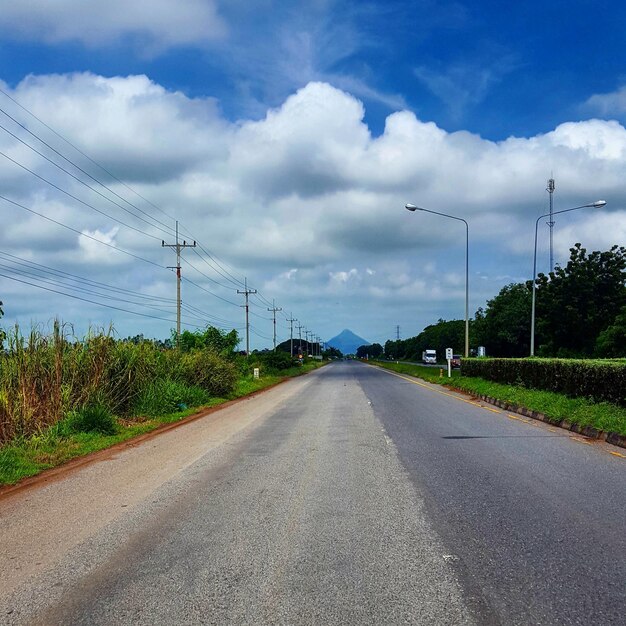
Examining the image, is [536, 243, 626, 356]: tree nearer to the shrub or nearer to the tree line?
the tree line

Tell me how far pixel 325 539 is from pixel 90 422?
387 inches

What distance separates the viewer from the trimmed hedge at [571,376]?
14867mm

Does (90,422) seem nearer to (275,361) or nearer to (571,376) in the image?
(571,376)

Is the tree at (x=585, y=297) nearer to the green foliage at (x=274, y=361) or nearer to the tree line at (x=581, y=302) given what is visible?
the tree line at (x=581, y=302)

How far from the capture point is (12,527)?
21.5 feet

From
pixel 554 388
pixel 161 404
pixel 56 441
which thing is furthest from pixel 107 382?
pixel 554 388

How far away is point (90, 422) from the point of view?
14031 mm

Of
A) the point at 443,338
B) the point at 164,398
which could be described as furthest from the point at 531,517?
the point at 443,338

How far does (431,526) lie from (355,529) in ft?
2.46

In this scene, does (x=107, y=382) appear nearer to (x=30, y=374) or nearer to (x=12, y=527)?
(x=30, y=374)

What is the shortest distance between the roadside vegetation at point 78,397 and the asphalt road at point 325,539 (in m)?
1.82

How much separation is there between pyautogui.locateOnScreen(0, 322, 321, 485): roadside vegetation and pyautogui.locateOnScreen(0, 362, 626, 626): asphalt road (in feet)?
5.97

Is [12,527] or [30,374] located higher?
[30,374]

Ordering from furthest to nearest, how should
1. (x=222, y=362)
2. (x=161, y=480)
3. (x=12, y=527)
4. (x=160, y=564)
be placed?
(x=222, y=362) < (x=161, y=480) < (x=12, y=527) < (x=160, y=564)
